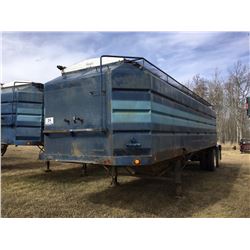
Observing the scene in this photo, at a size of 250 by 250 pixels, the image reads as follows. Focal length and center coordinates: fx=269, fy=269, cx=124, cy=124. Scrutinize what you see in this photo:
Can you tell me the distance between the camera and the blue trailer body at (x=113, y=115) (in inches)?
164

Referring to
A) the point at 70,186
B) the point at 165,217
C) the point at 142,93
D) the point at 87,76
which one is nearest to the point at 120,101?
the point at 142,93

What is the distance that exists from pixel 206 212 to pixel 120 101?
8.24 ft

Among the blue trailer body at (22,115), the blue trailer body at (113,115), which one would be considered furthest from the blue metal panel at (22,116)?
the blue trailer body at (113,115)

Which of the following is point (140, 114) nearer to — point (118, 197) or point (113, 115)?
point (113, 115)

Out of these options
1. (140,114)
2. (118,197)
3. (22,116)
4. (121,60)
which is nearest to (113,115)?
(140,114)

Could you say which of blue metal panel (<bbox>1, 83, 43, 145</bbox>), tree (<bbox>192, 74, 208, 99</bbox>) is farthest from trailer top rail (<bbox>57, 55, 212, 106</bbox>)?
tree (<bbox>192, 74, 208, 99</bbox>)

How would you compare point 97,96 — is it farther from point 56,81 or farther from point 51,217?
point 51,217

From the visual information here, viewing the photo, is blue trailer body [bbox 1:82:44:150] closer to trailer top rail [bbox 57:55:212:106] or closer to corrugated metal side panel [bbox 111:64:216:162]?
trailer top rail [bbox 57:55:212:106]

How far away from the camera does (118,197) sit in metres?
5.71

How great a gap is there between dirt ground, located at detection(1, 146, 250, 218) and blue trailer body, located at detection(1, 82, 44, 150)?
3.97ft

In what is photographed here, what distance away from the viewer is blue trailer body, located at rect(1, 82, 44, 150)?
24.5 ft

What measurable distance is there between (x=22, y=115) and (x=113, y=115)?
4308 mm

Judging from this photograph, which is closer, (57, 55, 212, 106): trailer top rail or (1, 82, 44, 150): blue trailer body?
(57, 55, 212, 106): trailer top rail
